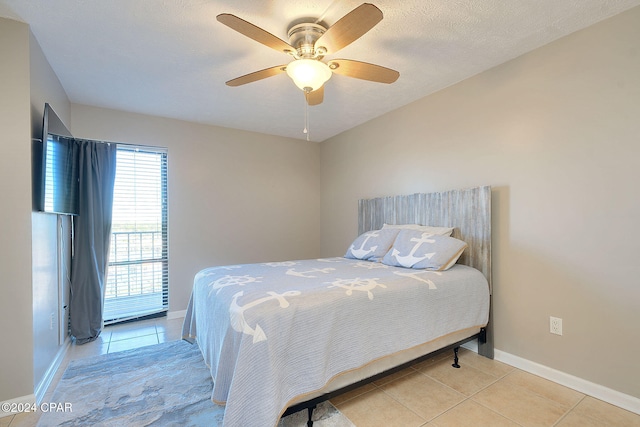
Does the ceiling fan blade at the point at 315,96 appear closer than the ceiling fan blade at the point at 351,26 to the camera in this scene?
No

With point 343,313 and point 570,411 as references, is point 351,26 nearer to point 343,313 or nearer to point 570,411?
point 343,313

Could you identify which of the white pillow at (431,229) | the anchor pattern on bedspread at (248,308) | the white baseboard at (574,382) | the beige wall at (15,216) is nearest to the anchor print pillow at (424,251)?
the white pillow at (431,229)

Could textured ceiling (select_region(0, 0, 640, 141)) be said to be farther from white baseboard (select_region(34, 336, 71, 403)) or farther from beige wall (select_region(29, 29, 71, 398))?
white baseboard (select_region(34, 336, 71, 403))

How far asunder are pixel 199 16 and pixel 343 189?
9.40 ft

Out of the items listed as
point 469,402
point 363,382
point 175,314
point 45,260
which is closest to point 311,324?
point 363,382

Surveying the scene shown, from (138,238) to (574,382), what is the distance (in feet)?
14.2

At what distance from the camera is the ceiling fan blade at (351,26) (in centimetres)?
138

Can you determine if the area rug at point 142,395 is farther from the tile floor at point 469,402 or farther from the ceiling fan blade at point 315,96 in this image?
the ceiling fan blade at point 315,96

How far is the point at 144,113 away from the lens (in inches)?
135

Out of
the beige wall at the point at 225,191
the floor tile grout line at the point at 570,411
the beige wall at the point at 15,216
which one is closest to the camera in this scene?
the floor tile grout line at the point at 570,411

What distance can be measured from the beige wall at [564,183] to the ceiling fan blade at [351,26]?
1.56 meters

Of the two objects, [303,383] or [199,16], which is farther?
[199,16]

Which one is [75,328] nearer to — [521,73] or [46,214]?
[46,214]

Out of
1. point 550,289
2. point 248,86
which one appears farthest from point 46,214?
point 550,289
